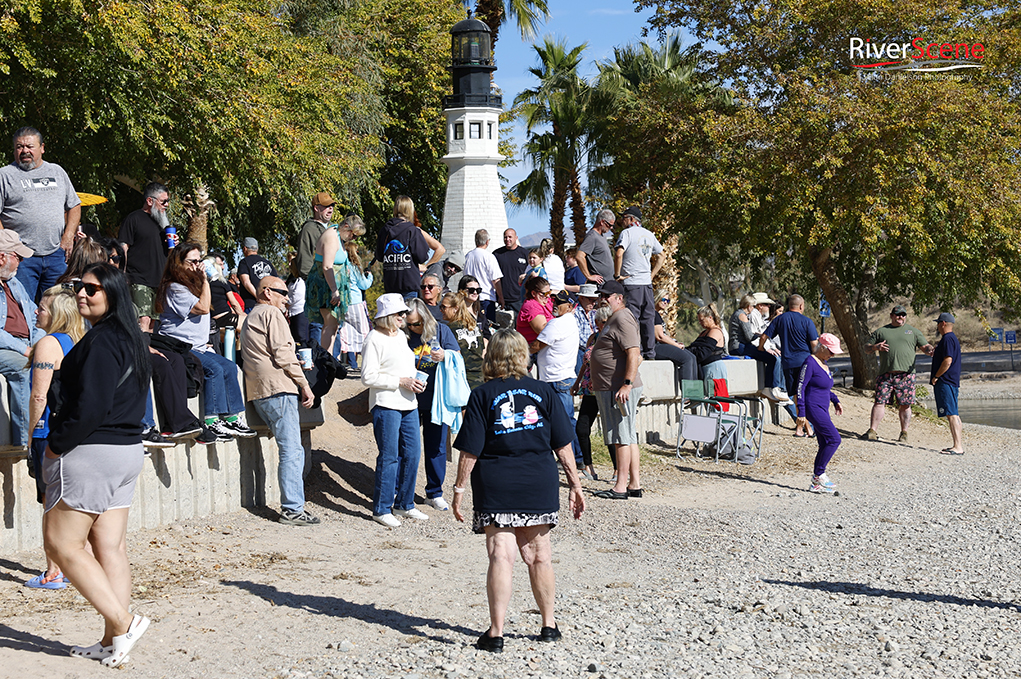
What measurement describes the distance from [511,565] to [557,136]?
26180 mm

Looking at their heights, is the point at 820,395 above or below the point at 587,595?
above

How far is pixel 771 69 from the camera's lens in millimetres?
21844

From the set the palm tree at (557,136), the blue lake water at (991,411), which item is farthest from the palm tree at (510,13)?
the blue lake water at (991,411)

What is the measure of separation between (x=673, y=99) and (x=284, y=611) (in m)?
18.5

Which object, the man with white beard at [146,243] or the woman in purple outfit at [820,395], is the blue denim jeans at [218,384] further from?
the woman in purple outfit at [820,395]

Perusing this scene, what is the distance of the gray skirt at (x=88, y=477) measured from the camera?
15.9 ft

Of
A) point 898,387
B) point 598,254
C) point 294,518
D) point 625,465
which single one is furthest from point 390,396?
point 898,387

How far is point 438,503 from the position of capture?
9312 millimetres

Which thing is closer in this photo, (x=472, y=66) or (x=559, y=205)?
(x=472, y=66)

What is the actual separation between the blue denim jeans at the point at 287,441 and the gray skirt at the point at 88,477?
3.36m

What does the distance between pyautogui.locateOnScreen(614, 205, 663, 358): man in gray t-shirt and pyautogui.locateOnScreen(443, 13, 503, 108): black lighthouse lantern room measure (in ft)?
34.8

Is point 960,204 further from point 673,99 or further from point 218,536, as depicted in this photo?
point 218,536

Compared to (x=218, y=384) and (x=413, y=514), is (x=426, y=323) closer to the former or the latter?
(x=413, y=514)

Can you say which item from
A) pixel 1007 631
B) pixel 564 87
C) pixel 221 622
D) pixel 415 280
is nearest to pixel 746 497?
pixel 415 280
